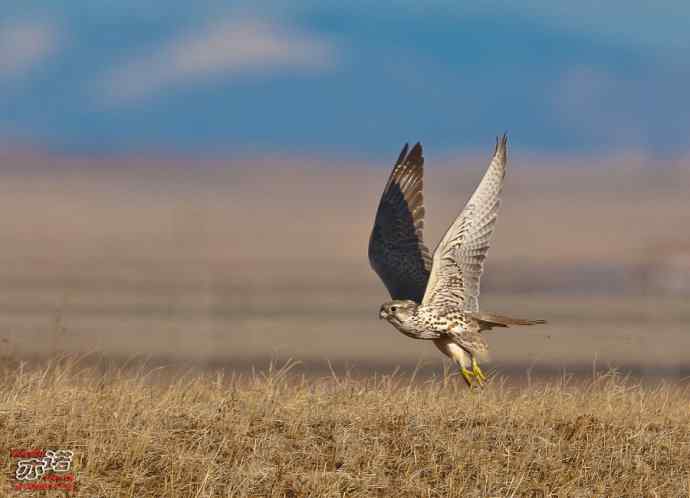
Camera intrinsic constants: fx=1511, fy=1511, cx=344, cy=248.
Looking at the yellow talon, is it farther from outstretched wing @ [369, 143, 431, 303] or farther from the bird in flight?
outstretched wing @ [369, 143, 431, 303]

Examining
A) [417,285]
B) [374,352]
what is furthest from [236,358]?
[417,285]

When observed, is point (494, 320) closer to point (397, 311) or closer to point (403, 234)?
point (397, 311)

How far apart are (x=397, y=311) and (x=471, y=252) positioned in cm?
97

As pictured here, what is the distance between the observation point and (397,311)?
44.6 ft

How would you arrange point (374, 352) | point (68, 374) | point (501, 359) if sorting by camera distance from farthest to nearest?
point (374, 352)
point (501, 359)
point (68, 374)

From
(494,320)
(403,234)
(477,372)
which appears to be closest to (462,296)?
(494,320)

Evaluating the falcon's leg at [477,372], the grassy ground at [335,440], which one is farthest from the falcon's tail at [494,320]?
the grassy ground at [335,440]

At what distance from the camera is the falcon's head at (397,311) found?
44.4ft

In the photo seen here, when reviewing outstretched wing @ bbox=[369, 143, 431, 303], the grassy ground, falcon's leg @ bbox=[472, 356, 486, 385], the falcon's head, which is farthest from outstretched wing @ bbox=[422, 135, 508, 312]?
the grassy ground

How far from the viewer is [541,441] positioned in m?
10.8

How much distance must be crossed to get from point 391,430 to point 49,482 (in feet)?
8.23

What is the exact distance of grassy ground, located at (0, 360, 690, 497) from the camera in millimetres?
10031

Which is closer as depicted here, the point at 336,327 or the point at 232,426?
the point at 232,426

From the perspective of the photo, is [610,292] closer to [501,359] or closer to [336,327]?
[336,327]
